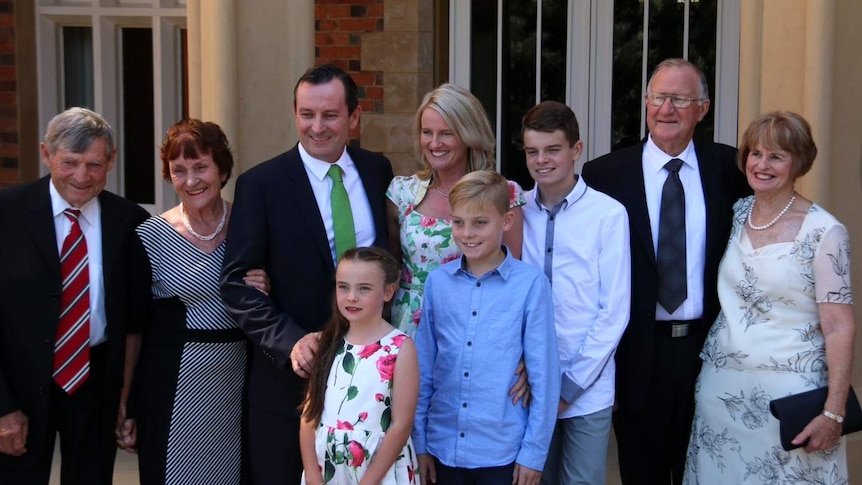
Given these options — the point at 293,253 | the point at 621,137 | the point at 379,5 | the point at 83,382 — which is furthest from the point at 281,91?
the point at 621,137

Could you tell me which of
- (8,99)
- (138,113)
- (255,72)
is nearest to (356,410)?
(255,72)

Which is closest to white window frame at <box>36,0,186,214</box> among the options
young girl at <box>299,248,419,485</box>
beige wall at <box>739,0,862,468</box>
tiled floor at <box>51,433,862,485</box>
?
tiled floor at <box>51,433,862,485</box>

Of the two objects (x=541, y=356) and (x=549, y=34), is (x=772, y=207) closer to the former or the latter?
(x=541, y=356)

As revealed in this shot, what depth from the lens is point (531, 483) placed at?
127 inches

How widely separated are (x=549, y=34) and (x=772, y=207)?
3.27 meters

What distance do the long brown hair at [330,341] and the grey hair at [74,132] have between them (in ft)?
3.22

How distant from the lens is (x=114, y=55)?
23.0 feet

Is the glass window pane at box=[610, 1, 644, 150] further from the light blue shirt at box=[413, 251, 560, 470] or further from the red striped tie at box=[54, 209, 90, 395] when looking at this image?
the red striped tie at box=[54, 209, 90, 395]

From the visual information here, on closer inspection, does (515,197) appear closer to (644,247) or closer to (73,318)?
(644,247)

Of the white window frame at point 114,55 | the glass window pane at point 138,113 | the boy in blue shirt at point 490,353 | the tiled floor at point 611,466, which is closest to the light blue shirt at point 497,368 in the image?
the boy in blue shirt at point 490,353

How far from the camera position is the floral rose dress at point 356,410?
3166 mm

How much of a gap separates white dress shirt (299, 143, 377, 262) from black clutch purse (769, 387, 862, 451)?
1.47 m

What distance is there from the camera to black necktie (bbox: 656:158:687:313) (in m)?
3.65

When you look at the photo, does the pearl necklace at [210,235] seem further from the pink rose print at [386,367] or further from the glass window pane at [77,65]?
the glass window pane at [77,65]
